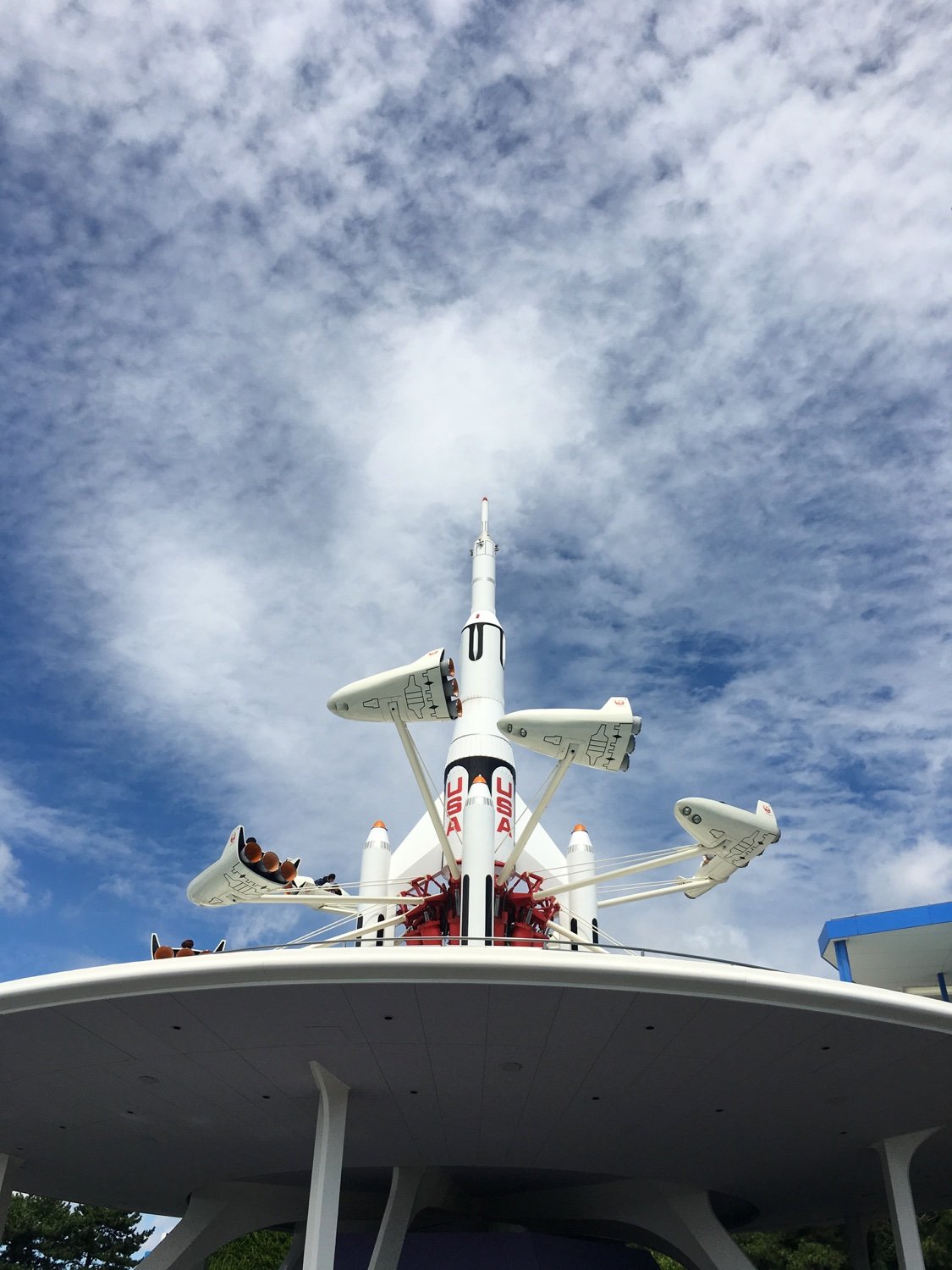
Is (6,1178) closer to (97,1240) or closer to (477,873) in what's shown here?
(477,873)

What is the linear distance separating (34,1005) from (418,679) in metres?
12.0

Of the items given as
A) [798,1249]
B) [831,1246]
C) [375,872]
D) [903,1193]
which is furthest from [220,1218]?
[831,1246]

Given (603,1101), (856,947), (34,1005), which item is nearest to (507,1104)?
(603,1101)

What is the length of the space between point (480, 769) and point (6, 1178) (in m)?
17.3

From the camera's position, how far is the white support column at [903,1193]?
62.8ft

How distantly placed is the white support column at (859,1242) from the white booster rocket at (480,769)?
53.0 ft

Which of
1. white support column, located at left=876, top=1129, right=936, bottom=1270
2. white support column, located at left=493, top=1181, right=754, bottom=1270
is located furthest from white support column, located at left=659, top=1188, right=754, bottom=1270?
white support column, located at left=876, top=1129, right=936, bottom=1270

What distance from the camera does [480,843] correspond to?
85.0 feet

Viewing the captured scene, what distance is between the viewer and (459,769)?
3291 centimetres

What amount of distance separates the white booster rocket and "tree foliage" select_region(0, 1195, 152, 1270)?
107 ft

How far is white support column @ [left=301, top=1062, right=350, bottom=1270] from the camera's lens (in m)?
16.8

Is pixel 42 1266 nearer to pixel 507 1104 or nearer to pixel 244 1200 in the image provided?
pixel 244 1200

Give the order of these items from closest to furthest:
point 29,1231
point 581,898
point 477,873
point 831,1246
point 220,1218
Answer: point 477,873
point 220,1218
point 581,898
point 831,1246
point 29,1231

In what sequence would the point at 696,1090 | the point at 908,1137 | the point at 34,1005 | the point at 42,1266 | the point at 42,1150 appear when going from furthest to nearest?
the point at 42,1266 → the point at 42,1150 → the point at 908,1137 → the point at 696,1090 → the point at 34,1005
